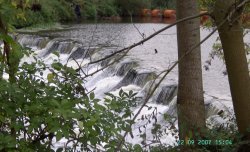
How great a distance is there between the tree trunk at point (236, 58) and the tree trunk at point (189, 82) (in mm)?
1125

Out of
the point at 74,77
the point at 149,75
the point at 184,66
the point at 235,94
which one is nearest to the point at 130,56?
the point at 149,75

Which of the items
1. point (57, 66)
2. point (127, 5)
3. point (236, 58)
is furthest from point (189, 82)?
point (127, 5)

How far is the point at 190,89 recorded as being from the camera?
4.24m

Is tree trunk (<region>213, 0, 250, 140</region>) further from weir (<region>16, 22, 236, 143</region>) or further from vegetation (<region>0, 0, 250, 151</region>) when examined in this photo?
weir (<region>16, 22, 236, 143</region>)

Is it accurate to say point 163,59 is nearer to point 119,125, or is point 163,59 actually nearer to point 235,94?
point 235,94

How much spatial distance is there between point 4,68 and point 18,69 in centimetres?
7

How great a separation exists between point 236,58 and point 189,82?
159 centimetres

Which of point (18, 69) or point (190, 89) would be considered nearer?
point (18, 69)

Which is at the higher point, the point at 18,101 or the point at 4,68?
the point at 4,68

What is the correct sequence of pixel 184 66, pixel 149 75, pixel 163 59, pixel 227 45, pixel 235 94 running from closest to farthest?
pixel 227 45, pixel 235 94, pixel 184 66, pixel 149 75, pixel 163 59

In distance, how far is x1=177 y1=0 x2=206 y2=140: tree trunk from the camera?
4090mm

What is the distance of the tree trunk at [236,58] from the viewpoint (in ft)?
7.99

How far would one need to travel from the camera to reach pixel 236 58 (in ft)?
8.71
